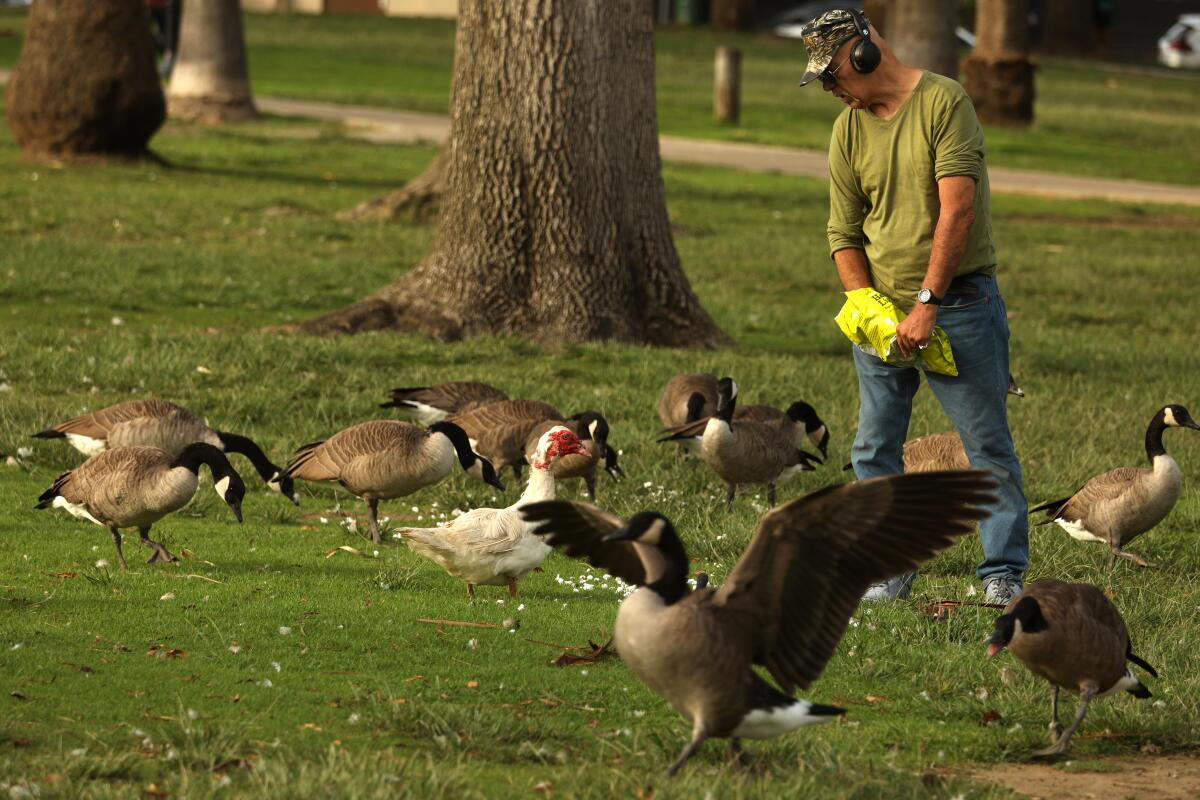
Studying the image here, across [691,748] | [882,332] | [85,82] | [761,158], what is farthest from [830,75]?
[761,158]

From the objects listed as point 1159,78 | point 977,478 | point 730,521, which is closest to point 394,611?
point 730,521

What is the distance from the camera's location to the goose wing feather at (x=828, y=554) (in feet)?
17.4

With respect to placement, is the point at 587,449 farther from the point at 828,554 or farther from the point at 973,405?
the point at 828,554

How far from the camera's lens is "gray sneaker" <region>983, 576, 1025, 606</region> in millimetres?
7598

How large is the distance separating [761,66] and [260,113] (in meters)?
20.9

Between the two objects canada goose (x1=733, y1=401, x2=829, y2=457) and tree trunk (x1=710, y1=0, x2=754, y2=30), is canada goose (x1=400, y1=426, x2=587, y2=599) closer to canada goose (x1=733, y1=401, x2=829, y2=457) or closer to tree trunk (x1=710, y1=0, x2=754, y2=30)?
canada goose (x1=733, y1=401, x2=829, y2=457)

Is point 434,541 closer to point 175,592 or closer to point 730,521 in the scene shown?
point 175,592

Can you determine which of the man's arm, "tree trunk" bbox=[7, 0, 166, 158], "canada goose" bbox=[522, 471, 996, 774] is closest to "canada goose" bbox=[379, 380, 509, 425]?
the man's arm

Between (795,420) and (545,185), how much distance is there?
3.69 meters

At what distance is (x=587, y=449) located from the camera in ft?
30.0

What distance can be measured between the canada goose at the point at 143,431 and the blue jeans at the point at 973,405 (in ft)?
11.0

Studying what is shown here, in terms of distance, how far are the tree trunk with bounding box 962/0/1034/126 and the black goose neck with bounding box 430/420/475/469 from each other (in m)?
26.5

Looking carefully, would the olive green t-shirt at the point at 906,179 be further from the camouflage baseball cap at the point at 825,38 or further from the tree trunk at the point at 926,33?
the tree trunk at the point at 926,33

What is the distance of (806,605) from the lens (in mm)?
5520
